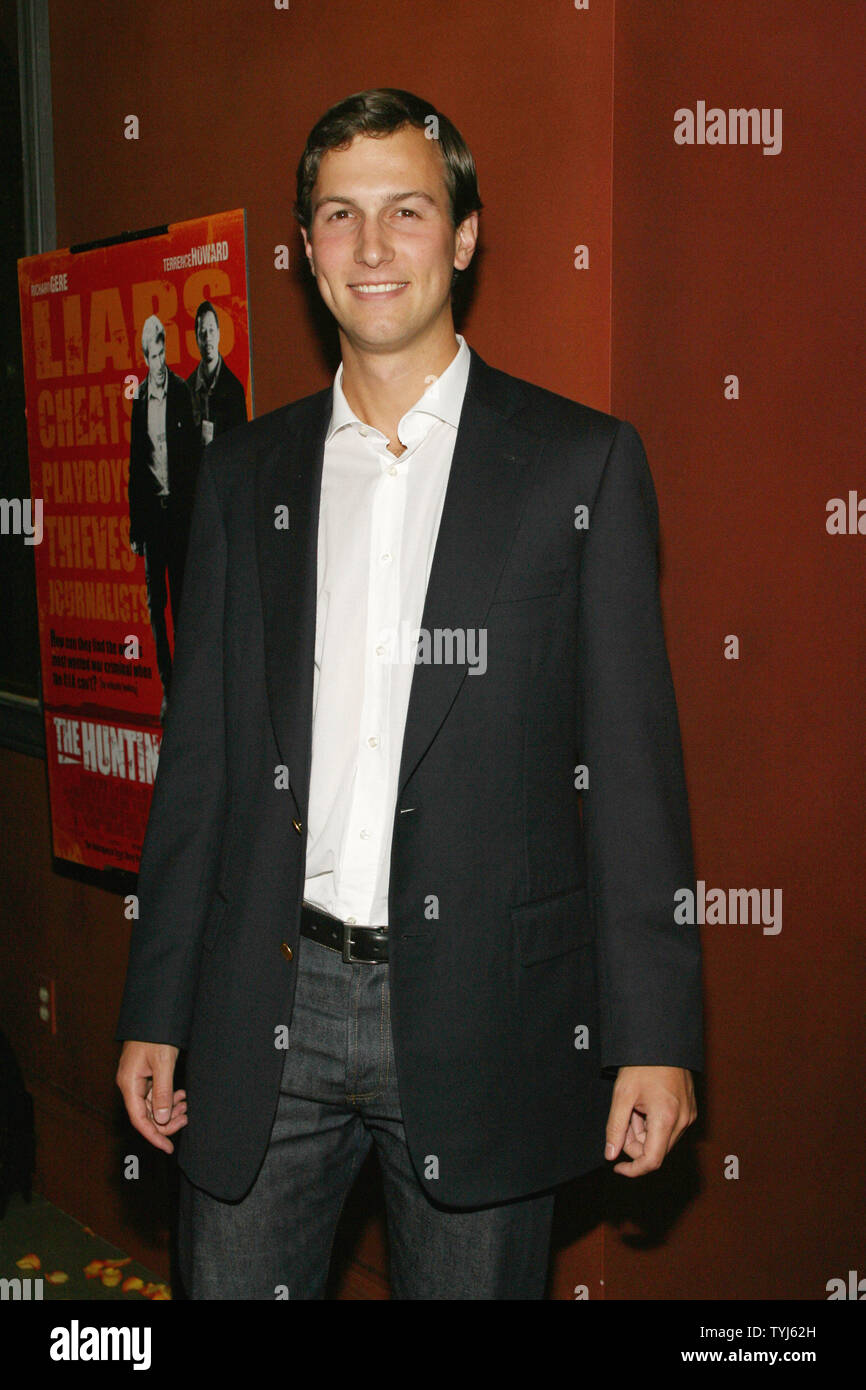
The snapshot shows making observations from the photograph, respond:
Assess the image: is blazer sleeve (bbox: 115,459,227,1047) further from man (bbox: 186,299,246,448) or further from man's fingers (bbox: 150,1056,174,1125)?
man (bbox: 186,299,246,448)

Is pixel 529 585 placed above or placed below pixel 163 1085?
above

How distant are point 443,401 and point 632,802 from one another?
59 cm

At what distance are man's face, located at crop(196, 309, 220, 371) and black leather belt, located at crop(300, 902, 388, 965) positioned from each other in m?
1.50

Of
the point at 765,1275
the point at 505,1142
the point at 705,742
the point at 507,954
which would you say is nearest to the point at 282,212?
the point at 705,742

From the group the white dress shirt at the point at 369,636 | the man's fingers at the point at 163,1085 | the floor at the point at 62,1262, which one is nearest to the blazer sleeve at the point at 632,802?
the white dress shirt at the point at 369,636

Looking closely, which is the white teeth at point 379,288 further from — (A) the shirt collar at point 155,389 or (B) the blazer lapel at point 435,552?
(A) the shirt collar at point 155,389

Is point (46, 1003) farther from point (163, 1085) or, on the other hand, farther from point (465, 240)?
point (465, 240)

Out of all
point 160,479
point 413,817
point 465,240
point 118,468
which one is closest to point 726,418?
point 465,240

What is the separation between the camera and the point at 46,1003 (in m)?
3.53

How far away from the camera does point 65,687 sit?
329 centimetres

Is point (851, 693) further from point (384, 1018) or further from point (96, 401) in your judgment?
point (96, 401)

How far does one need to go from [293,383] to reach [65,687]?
115cm

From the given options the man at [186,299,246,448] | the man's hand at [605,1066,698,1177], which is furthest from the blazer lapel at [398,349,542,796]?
the man at [186,299,246,448]

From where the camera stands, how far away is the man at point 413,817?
156 centimetres
